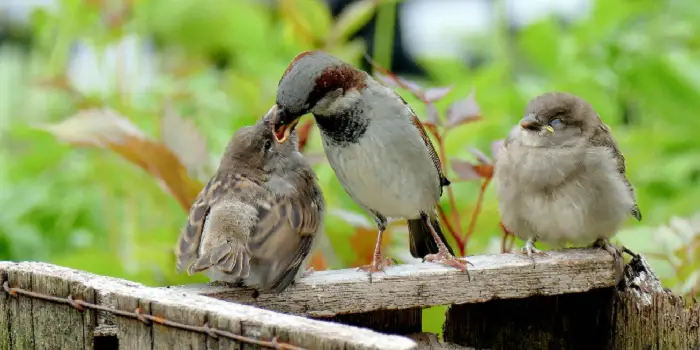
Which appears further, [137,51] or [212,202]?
[137,51]

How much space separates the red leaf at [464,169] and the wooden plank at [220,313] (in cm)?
116

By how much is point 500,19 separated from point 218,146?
160 cm

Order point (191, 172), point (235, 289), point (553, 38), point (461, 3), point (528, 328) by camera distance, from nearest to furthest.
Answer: point (235, 289)
point (528, 328)
point (191, 172)
point (553, 38)
point (461, 3)

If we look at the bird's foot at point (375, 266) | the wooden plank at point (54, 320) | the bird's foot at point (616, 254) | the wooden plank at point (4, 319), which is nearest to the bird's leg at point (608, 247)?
the bird's foot at point (616, 254)

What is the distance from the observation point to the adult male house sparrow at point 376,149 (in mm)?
2914

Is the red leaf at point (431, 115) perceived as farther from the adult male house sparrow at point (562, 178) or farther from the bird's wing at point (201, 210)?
the bird's wing at point (201, 210)

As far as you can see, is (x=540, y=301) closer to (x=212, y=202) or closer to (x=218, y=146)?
(x=212, y=202)

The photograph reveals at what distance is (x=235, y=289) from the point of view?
111 inches

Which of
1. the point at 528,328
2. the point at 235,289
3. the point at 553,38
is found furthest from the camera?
the point at 553,38

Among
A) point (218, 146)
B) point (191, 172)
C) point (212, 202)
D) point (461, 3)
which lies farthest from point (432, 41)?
point (212, 202)

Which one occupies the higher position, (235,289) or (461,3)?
(461,3)

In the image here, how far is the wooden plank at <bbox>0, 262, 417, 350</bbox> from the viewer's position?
6.81 feet

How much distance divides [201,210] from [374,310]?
52 centimetres

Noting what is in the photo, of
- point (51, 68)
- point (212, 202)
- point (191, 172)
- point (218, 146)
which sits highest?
point (51, 68)
